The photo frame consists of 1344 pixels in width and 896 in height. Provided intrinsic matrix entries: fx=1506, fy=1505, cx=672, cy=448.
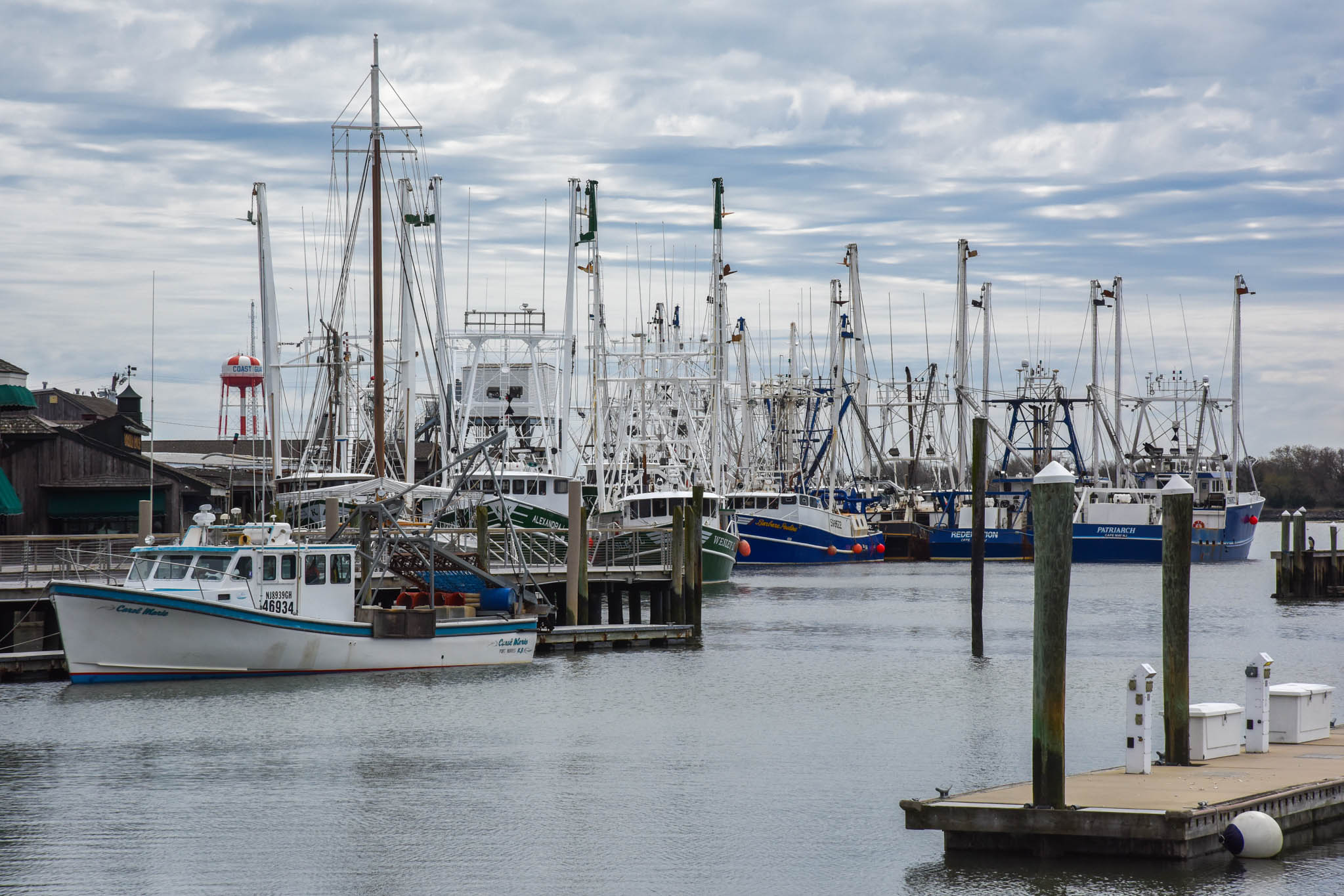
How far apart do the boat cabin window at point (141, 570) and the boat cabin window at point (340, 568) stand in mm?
3364

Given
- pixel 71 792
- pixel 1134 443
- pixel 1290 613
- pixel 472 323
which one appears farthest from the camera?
pixel 1134 443

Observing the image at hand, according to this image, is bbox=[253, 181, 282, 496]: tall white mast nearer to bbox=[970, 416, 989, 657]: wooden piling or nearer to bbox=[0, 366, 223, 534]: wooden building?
bbox=[0, 366, 223, 534]: wooden building

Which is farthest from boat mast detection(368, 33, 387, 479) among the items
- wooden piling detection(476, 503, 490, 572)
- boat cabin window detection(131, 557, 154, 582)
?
boat cabin window detection(131, 557, 154, 582)

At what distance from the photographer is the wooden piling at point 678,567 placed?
120ft

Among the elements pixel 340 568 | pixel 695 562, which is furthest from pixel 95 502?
pixel 695 562

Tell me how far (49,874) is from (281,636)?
12358 mm

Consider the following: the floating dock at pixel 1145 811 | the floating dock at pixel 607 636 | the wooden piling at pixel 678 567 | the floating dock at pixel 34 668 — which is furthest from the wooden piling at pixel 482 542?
the floating dock at pixel 1145 811

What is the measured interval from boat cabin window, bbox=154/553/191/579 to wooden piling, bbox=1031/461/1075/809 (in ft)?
58.7

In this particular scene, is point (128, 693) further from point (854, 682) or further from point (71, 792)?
point (854, 682)

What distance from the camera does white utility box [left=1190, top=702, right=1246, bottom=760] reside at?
694 inches

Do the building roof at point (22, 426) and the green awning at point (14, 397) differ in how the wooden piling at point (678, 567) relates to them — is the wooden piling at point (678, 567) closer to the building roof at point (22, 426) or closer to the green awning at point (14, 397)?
the green awning at point (14, 397)

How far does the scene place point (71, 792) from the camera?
65.0ft

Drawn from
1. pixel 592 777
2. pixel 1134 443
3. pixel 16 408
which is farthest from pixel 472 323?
pixel 1134 443

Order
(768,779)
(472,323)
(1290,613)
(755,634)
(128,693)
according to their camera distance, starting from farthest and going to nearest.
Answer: (472,323)
(1290,613)
(755,634)
(128,693)
(768,779)
